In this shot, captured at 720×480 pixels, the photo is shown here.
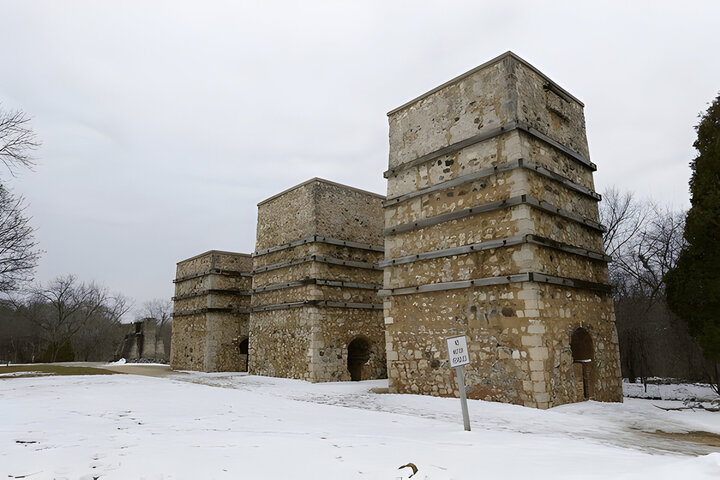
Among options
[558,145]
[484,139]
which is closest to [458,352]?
[484,139]

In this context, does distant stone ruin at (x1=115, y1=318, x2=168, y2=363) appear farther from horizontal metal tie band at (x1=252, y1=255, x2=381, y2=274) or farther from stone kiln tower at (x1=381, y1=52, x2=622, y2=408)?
stone kiln tower at (x1=381, y1=52, x2=622, y2=408)

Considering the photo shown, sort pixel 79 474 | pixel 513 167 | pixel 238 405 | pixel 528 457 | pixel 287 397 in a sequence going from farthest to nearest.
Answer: pixel 287 397 < pixel 513 167 < pixel 238 405 < pixel 528 457 < pixel 79 474

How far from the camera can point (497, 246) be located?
9352 millimetres

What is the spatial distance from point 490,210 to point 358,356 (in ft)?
28.3

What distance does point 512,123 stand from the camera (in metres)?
9.56

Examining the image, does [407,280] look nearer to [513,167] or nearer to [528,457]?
[513,167]

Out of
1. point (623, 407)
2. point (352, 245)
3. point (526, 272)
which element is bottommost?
point (623, 407)

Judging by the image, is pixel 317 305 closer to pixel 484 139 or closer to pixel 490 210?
pixel 490 210

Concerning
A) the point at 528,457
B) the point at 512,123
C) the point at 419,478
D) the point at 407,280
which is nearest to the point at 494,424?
the point at 528,457

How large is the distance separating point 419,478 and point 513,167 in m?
7.11

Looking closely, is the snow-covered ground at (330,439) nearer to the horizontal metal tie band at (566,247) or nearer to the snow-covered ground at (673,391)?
the horizontal metal tie band at (566,247)

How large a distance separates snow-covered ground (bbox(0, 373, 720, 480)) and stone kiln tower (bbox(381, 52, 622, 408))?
101 centimetres

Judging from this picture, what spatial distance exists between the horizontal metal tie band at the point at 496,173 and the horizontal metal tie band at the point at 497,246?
1500 mm

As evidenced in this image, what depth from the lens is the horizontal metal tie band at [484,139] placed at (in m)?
9.69
